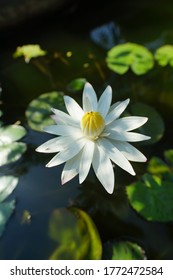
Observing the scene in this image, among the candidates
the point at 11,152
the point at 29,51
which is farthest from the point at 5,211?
the point at 29,51

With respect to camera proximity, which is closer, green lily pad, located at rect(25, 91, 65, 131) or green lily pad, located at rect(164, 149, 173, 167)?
green lily pad, located at rect(164, 149, 173, 167)

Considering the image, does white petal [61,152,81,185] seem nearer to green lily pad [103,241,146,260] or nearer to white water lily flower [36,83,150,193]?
white water lily flower [36,83,150,193]

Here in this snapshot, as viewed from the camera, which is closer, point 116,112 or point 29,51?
point 116,112

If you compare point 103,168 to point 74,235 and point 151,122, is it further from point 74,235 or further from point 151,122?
point 151,122

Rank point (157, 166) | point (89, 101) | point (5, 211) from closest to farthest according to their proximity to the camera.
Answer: point (89, 101) < point (5, 211) < point (157, 166)

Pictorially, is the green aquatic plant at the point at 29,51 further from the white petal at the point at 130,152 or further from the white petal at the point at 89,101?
the white petal at the point at 130,152

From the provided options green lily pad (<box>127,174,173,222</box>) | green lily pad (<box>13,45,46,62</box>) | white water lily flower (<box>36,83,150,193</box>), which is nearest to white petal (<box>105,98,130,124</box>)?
white water lily flower (<box>36,83,150,193</box>)
